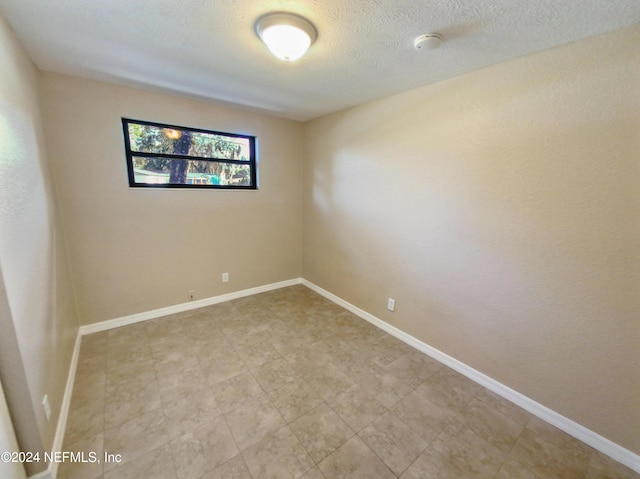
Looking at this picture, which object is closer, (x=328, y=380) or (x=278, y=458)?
(x=278, y=458)

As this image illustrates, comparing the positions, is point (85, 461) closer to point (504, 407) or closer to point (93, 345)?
point (93, 345)

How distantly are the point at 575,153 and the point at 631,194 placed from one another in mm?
336

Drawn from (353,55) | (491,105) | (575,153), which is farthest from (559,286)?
(353,55)

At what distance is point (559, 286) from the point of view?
5.33 ft

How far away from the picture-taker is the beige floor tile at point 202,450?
1378 mm

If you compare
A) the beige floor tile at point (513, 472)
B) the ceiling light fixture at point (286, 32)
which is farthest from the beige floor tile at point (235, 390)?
the ceiling light fixture at point (286, 32)

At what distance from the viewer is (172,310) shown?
2.97 metres

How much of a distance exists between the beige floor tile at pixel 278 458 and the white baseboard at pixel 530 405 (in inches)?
56.0

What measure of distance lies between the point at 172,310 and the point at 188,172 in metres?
1.58

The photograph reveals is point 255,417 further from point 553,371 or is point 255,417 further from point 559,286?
point 559,286

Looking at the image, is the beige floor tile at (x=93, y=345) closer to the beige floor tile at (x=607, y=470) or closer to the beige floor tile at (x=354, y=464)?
the beige floor tile at (x=354, y=464)

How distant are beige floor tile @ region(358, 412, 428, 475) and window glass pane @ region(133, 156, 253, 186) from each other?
9.30 ft

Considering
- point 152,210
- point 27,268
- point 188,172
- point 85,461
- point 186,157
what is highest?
point 186,157

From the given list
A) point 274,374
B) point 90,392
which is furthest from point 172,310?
point 274,374
